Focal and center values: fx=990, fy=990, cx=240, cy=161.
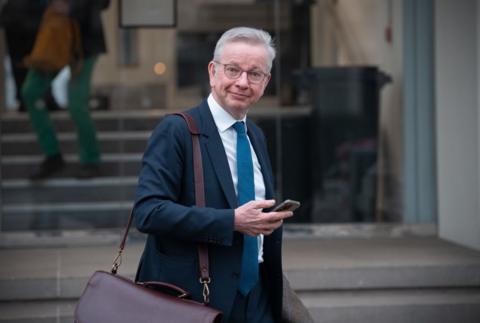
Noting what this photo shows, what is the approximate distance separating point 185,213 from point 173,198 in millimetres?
124

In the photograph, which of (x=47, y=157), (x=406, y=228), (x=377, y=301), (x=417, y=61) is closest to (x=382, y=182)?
(x=406, y=228)

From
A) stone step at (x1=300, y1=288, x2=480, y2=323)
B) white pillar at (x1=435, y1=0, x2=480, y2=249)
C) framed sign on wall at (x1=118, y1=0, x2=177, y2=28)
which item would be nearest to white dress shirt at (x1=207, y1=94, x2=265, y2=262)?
stone step at (x1=300, y1=288, x2=480, y2=323)

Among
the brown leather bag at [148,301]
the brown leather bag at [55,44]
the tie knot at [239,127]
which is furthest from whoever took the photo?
the brown leather bag at [55,44]

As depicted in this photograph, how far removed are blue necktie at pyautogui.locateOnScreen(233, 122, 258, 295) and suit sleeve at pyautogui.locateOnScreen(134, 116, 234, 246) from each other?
0.20m

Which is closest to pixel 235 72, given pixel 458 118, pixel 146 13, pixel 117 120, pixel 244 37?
pixel 244 37

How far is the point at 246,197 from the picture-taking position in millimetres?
3656

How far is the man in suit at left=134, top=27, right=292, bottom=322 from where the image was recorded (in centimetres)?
344

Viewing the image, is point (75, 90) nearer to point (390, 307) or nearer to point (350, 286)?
point (350, 286)

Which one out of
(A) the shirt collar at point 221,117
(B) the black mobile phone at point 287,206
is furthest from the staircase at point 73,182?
(B) the black mobile phone at point 287,206

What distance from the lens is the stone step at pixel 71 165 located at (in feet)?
27.2

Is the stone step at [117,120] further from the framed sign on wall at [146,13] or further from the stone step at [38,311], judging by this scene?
the stone step at [38,311]

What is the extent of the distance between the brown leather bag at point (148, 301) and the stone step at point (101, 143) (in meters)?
4.86

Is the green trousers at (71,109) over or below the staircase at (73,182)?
over

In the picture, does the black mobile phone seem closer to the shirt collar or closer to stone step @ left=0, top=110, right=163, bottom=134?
the shirt collar
